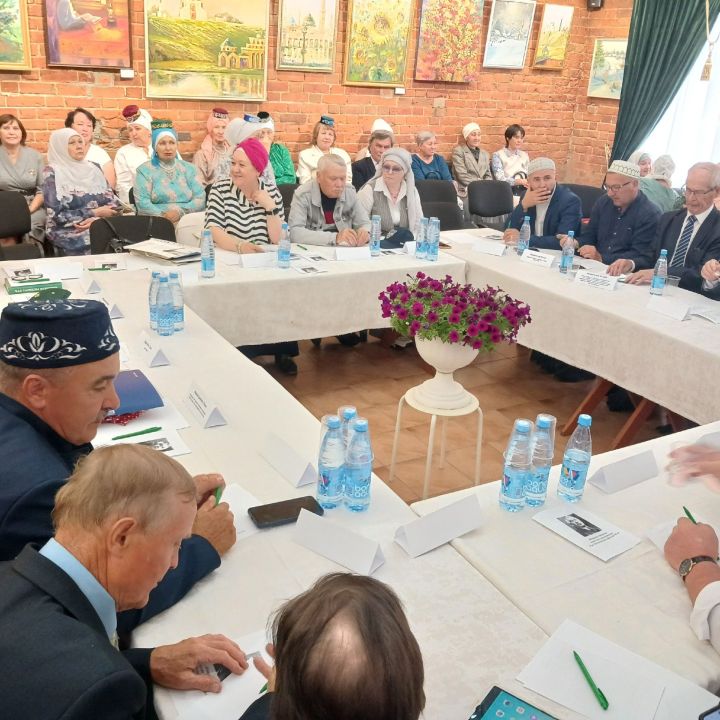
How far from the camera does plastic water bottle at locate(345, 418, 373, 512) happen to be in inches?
68.1

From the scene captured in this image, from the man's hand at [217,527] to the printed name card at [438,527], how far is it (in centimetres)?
37

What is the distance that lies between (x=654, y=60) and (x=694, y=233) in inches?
169

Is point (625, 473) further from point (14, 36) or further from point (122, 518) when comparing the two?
point (14, 36)

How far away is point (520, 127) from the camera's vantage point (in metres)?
7.79

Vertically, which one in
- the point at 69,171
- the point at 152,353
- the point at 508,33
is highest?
the point at 508,33

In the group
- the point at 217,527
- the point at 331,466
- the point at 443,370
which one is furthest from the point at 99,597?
the point at 443,370

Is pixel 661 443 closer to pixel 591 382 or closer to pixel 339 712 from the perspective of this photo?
pixel 339 712

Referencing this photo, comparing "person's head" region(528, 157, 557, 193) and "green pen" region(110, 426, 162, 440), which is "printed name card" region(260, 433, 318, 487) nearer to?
"green pen" region(110, 426, 162, 440)

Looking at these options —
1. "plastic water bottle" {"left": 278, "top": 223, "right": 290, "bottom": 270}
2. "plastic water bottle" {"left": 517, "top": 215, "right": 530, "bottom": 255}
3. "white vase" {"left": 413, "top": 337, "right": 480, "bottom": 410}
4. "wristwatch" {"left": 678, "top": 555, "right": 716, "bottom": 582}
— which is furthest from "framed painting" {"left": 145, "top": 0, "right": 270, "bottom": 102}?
"wristwatch" {"left": 678, "top": 555, "right": 716, "bottom": 582}

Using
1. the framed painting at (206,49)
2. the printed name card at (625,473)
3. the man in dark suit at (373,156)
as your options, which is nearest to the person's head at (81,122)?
the framed painting at (206,49)

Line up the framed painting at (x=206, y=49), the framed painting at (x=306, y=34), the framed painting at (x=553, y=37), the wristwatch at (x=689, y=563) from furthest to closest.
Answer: the framed painting at (x=553, y=37)
the framed painting at (x=306, y=34)
the framed painting at (x=206, y=49)
the wristwatch at (x=689, y=563)

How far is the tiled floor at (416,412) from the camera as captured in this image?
3361mm

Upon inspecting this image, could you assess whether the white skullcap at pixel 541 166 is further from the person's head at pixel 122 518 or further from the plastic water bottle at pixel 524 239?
the person's head at pixel 122 518

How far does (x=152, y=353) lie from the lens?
2.55m
